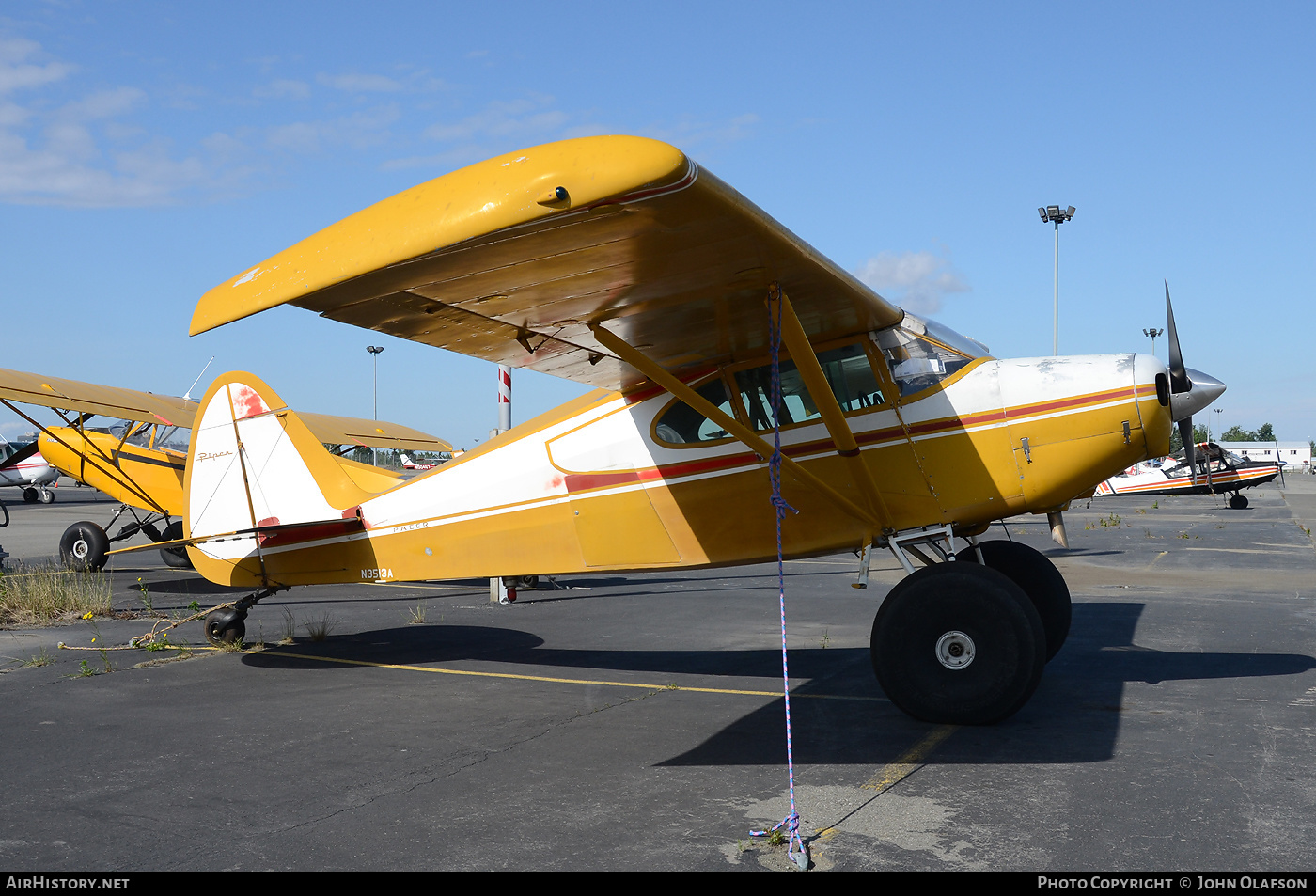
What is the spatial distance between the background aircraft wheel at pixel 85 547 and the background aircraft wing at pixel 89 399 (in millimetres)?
2262

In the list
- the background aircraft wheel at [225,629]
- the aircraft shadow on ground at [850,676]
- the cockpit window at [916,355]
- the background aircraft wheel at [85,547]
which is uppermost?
the cockpit window at [916,355]

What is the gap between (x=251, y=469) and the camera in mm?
8906

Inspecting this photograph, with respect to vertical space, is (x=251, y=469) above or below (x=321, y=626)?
above

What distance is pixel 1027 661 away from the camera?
5422 mm

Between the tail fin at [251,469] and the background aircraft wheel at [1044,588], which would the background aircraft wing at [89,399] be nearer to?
the tail fin at [251,469]

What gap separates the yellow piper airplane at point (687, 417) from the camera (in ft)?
13.2

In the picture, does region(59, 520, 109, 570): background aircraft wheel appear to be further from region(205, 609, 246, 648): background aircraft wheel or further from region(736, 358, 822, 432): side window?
region(736, 358, 822, 432): side window

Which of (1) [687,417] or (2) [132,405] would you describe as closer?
(1) [687,417]

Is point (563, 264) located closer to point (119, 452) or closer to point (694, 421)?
point (694, 421)

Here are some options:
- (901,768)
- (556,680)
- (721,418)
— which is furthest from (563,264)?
(556,680)

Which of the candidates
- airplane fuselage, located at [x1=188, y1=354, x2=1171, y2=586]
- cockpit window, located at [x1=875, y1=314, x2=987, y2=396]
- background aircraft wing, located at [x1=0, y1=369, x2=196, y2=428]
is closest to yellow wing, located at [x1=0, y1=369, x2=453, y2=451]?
background aircraft wing, located at [x1=0, y1=369, x2=196, y2=428]

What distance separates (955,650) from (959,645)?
0.14 ft

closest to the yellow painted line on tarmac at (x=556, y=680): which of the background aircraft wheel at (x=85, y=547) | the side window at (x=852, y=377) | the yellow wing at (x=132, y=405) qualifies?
the side window at (x=852, y=377)

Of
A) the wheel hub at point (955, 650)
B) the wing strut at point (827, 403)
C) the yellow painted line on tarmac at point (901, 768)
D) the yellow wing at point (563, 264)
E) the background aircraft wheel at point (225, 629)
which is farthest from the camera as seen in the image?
the background aircraft wheel at point (225, 629)
